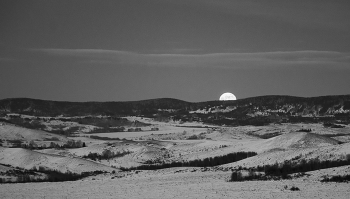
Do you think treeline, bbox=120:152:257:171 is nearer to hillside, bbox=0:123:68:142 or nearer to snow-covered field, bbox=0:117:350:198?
snow-covered field, bbox=0:117:350:198

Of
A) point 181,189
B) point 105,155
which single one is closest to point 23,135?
point 105,155

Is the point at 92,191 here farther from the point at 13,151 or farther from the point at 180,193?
the point at 13,151

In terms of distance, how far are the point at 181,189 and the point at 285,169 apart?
10070mm

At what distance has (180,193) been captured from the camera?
26.7 m

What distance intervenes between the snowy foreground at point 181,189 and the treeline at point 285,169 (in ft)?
A: 4.75

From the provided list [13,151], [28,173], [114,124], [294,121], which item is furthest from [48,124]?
[28,173]

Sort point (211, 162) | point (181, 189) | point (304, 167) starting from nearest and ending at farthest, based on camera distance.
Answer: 1. point (181, 189)
2. point (304, 167)
3. point (211, 162)

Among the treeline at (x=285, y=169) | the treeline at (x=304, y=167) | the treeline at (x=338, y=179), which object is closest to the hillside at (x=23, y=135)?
the treeline at (x=285, y=169)

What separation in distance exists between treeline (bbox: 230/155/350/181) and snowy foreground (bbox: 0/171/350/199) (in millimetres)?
1447

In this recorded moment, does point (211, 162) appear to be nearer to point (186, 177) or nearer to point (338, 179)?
point (186, 177)

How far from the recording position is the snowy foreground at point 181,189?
25.4 meters

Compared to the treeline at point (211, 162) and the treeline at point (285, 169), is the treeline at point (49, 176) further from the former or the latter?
the treeline at point (285, 169)

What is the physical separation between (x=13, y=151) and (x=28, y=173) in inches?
596

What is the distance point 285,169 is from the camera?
35344 mm
